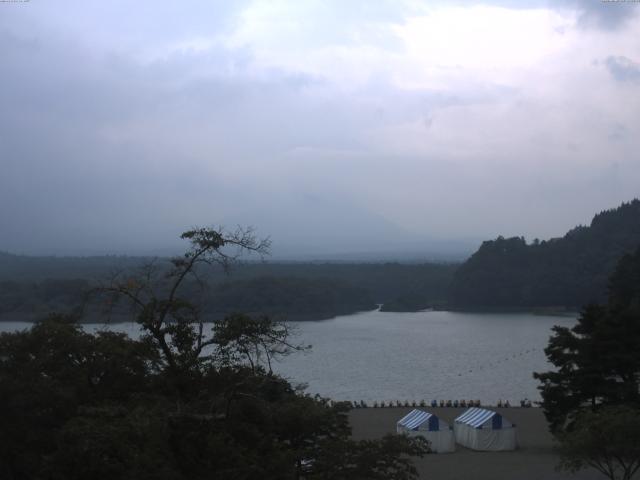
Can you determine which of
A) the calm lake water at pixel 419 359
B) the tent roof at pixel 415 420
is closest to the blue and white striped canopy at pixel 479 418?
the tent roof at pixel 415 420

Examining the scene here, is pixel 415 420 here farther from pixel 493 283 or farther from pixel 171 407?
pixel 493 283

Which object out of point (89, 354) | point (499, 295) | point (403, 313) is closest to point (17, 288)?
point (403, 313)

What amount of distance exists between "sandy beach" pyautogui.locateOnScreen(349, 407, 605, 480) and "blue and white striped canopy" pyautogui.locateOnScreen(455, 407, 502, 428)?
45cm

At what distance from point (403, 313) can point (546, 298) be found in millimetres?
10033

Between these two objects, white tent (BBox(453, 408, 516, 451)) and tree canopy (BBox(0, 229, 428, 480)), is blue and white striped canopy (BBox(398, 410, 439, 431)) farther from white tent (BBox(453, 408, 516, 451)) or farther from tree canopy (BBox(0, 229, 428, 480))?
tree canopy (BBox(0, 229, 428, 480))

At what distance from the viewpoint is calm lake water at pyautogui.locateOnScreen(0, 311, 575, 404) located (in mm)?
22578

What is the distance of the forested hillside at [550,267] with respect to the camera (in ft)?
Result: 182

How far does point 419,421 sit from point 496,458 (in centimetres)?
145

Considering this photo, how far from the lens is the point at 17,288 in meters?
46.3

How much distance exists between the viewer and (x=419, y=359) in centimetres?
2972

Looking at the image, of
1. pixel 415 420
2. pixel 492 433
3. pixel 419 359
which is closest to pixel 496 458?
pixel 492 433

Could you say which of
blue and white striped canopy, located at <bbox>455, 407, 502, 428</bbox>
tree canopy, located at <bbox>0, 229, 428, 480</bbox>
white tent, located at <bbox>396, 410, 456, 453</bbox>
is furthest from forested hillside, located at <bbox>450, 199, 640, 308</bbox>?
tree canopy, located at <bbox>0, 229, 428, 480</bbox>

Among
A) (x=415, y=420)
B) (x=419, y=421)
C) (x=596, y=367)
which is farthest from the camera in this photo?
(x=415, y=420)

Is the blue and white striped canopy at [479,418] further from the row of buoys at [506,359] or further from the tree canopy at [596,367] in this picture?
the row of buoys at [506,359]
